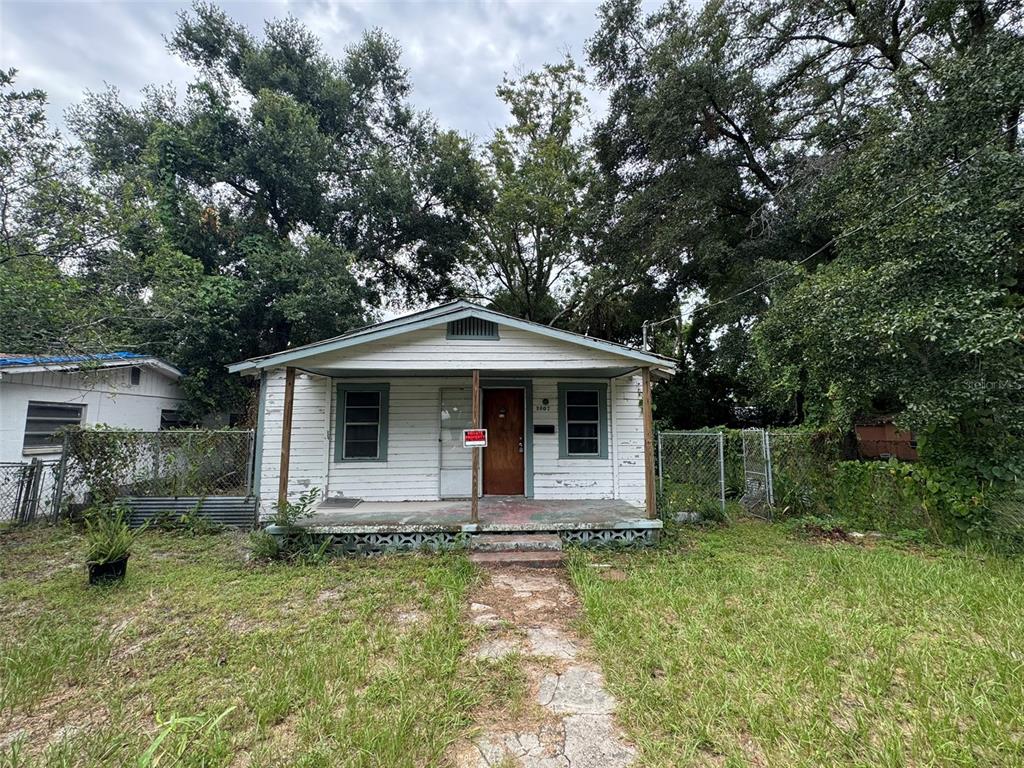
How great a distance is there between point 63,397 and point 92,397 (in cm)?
58

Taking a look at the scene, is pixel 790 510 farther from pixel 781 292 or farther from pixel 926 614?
pixel 781 292

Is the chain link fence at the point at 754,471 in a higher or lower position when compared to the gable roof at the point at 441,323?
lower

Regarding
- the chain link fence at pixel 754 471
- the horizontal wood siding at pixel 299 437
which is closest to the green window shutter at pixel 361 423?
the horizontal wood siding at pixel 299 437

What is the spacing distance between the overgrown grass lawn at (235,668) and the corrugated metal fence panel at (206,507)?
1937mm

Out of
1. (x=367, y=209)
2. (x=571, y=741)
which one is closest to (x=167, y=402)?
(x=367, y=209)

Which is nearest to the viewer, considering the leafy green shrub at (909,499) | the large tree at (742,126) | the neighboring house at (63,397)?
the leafy green shrub at (909,499)

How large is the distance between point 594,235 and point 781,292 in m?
7.15

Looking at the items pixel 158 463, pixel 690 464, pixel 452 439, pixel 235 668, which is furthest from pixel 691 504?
pixel 158 463

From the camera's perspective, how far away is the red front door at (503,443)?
7414 millimetres

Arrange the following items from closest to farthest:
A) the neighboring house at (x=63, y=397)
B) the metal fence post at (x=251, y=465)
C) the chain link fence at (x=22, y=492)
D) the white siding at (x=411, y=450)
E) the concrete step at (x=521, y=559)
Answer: the concrete step at (x=521, y=559)
the chain link fence at (x=22, y=492)
the neighboring house at (x=63, y=397)
the white siding at (x=411, y=450)
the metal fence post at (x=251, y=465)

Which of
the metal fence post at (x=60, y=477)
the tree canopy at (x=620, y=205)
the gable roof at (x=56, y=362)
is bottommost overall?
the metal fence post at (x=60, y=477)

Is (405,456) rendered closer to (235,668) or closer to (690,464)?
(235,668)

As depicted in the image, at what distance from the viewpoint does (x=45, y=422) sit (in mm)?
7727

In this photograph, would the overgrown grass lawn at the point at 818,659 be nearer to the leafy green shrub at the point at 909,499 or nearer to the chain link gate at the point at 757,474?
the leafy green shrub at the point at 909,499
